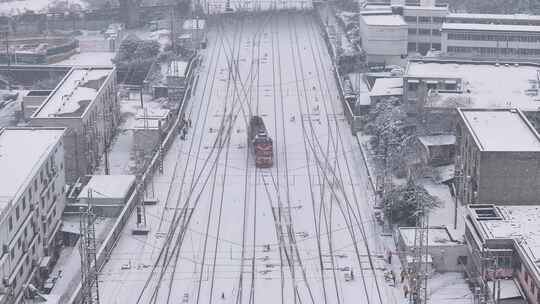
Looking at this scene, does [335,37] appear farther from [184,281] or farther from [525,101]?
[184,281]

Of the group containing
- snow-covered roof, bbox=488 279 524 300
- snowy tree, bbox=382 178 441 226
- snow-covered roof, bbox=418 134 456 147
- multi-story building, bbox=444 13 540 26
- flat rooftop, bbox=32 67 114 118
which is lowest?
snow-covered roof, bbox=488 279 524 300

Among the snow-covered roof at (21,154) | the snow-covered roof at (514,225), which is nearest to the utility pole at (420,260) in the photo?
the snow-covered roof at (514,225)

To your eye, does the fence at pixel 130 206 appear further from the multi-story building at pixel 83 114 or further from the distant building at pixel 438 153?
the distant building at pixel 438 153

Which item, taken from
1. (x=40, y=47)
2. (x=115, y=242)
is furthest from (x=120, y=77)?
(x=115, y=242)

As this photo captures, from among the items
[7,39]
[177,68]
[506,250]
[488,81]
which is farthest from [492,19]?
[506,250]

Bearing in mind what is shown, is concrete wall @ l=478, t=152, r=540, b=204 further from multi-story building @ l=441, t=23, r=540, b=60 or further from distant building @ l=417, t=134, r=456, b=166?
multi-story building @ l=441, t=23, r=540, b=60

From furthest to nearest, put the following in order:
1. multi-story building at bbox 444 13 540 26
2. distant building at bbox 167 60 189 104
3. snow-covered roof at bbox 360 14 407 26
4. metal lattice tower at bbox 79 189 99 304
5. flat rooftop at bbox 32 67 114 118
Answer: multi-story building at bbox 444 13 540 26 → snow-covered roof at bbox 360 14 407 26 → distant building at bbox 167 60 189 104 → flat rooftop at bbox 32 67 114 118 → metal lattice tower at bbox 79 189 99 304

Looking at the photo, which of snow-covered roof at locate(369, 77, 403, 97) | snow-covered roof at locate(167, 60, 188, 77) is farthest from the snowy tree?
snow-covered roof at locate(167, 60, 188, 77)
